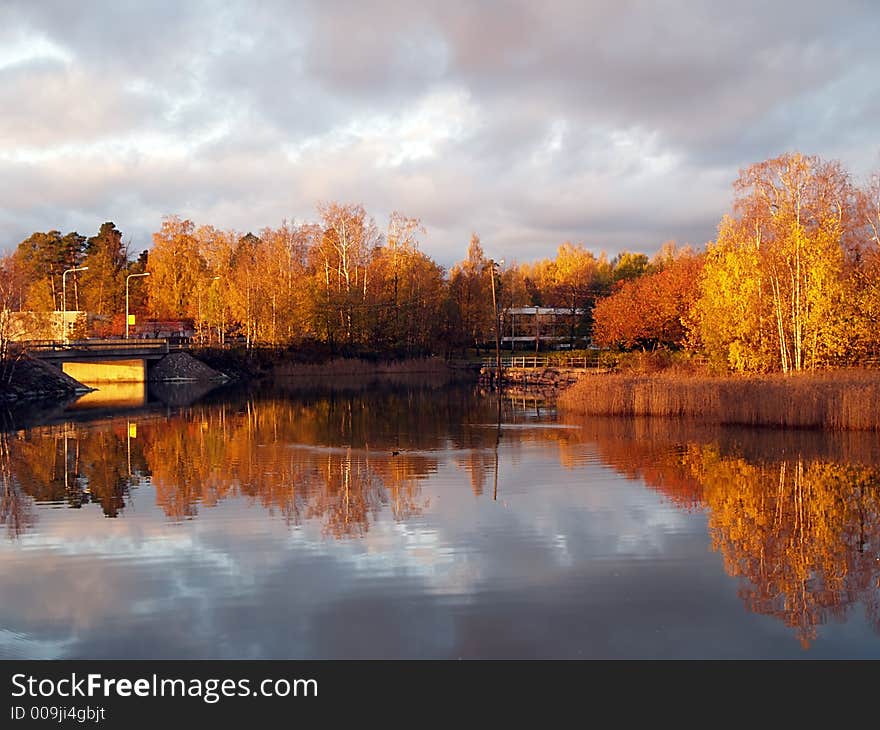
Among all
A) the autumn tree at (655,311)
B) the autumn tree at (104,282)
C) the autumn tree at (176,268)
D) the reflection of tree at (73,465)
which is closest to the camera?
the reflection of tree at (73,465)

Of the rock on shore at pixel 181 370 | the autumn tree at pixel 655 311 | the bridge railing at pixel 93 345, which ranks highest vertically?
the autumn tree at pixel 655 311

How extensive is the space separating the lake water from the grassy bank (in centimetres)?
124

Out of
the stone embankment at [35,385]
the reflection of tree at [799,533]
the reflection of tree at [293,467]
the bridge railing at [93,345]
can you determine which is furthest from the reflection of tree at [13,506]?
the bridge railing at [93,345]

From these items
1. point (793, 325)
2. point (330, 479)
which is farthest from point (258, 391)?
point (330, 479)

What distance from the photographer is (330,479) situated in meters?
22.1

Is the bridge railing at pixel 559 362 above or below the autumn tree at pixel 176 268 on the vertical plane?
below

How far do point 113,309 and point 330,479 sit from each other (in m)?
90.9

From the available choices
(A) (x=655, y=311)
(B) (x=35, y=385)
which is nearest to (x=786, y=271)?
(A) (x=655, y=311)

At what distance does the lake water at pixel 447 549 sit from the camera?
1031 centimetres

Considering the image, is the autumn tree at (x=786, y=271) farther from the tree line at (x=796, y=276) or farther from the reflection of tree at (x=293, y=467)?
the reflection of tree at (x=293, y=467)

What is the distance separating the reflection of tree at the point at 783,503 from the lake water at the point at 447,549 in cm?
6

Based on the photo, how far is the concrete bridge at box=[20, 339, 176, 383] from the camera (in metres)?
62.9

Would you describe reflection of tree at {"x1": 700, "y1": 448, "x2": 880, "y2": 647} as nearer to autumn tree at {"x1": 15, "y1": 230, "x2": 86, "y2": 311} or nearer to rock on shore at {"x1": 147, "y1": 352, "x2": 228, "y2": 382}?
rock on shore at {"x1": 147, "y1": 352, "x2": 228, "y2": 382}
